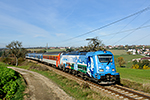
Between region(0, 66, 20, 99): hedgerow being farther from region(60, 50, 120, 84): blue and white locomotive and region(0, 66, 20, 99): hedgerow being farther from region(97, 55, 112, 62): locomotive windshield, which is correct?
region(97, 55, 112, 62): locomotive windshield

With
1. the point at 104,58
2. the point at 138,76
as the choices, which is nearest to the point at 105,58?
the point at 104,58

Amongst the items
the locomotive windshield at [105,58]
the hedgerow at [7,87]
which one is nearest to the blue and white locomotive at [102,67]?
the locomotive windshield at [105,58]

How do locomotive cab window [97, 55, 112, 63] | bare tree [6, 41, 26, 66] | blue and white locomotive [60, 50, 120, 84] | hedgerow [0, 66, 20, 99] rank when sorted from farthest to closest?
bare tree [6, 41, 26, 66], locomotive cab window [97, 55, 112, 63], blue and white locomotive [60, 50, 120, 84], hedgerow [0, 66, 20, 99]

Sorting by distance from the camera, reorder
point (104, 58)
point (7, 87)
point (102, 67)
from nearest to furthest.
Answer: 1. point (102, 67)
2. point (104, 58)
3. point (7, 87)

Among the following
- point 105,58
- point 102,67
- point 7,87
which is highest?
point 105,58

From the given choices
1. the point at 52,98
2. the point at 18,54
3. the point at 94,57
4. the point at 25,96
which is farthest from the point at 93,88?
the point at 18,54

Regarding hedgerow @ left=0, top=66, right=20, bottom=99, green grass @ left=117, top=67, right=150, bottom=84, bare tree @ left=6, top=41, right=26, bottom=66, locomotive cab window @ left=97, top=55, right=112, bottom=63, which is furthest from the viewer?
bare tree @ left=6, top=41, right=26, bottom=66

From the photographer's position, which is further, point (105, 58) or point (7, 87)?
point (7, 87)

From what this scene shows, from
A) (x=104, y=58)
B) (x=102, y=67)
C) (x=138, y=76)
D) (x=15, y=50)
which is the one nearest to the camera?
(x=102, y=67)

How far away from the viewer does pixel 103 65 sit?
1295 centimetres

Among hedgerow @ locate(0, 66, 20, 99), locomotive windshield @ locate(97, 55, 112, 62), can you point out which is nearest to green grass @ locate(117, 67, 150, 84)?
locomotive windshield @ locate(97, 55, 112, 62)

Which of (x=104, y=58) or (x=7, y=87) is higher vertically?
(x=104, y=58)

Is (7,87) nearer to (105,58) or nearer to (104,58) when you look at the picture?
(104,58)

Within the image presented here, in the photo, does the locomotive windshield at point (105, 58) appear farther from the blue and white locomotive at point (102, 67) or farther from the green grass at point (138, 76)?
the green grass at point (138, 76)
